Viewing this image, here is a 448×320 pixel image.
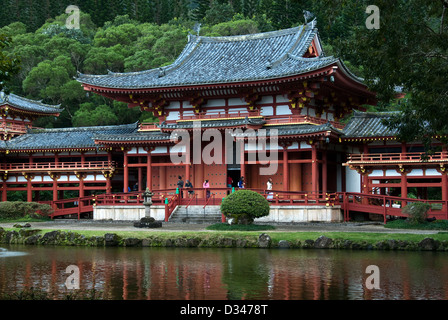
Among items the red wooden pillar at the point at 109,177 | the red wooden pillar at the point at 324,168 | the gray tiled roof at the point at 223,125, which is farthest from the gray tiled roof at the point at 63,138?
the red wooden pillar at the point at 324,168

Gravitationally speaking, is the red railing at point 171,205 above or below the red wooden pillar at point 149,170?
below

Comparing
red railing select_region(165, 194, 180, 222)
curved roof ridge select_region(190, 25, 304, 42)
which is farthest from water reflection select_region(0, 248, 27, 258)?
curved roof ridge select_region(190, 25, 304, 42)

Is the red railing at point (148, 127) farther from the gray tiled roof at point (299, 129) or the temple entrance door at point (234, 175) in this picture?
the gray tiled roof at point (299, 129)

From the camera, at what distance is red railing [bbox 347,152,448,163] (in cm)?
3494

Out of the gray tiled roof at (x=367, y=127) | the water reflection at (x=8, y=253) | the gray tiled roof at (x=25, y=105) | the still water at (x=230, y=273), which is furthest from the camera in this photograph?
the gray tiled roof at (x=25, y=105)

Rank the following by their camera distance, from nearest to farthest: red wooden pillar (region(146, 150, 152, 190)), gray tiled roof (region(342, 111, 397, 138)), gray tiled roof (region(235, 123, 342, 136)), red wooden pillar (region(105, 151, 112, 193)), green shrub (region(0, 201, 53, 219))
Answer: gray tiled roof (region(235, 123, 342, 136)) < gray tiled roof (region(342, 111, 397, 138)) < green shrub (region(0, 201, 53, 219)) < red wooden pillar (region(146, 150, 152, 190)) < red wooden pillar (region(105, 151, 112, 193))

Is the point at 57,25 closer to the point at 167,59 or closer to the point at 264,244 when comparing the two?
the point at 167,59

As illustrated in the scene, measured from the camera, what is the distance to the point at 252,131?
3791 cm

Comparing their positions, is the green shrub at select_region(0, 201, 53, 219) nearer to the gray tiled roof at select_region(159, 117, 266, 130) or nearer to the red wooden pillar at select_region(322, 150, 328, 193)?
the gray tiled roof at select_region(159, 117, 266, 130)

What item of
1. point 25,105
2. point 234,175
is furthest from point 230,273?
point 25,105

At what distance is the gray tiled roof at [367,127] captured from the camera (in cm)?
3697

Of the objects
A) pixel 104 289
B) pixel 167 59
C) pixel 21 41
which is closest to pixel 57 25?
pixel 21 41

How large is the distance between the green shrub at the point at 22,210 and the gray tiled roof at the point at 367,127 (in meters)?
20.2

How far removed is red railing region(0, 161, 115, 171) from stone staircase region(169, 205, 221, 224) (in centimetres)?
956
